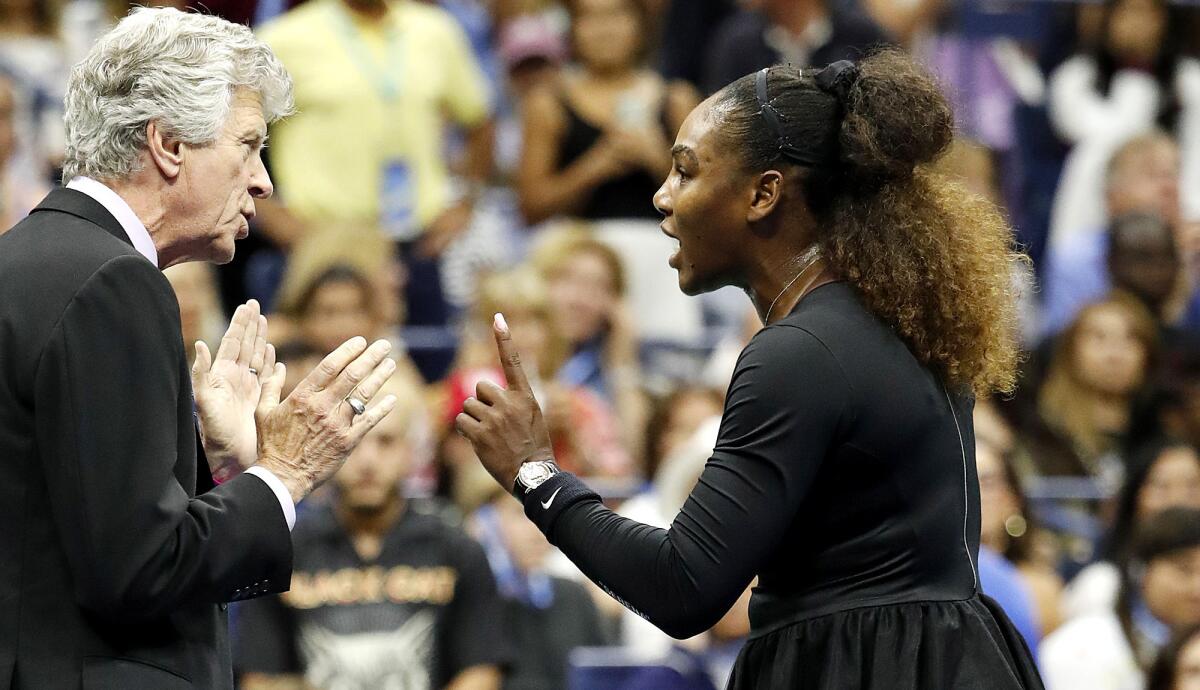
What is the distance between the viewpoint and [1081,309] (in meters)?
6.50

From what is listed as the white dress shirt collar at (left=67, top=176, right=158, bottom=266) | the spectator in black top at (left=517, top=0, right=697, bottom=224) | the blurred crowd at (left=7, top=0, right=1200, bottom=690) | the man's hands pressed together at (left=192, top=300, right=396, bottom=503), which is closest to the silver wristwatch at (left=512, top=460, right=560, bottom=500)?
the man's hands pressed together at (left=192, top=300, right=396, bottom=503)

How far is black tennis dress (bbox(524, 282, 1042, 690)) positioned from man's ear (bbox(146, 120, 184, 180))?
697mm

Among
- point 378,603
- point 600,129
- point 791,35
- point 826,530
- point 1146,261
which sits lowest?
point 1146,261

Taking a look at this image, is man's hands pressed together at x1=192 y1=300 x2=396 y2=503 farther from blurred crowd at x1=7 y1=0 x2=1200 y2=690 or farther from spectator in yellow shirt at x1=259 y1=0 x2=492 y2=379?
spectator in yellow shirt at x1=259 y1=0 x2=492 y2=379

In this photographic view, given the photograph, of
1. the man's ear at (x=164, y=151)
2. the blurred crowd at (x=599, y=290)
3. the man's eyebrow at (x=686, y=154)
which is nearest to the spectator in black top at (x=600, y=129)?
the blurred crowd at (x=599, y=290)

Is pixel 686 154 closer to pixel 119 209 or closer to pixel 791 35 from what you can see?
pixel 119 209

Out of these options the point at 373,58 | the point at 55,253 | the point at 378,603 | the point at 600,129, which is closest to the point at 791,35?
the point at 600,129

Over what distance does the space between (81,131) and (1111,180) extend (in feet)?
18.0

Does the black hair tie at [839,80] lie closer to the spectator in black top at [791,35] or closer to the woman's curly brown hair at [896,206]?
the woman's curly brown hair at [896,206]

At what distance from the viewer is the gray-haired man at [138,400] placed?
7.24ft

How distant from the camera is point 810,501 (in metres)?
2.44

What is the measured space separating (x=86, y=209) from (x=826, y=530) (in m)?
1.12

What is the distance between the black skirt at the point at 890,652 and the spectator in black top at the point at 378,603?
2.21m

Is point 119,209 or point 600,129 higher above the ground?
point 119,209
